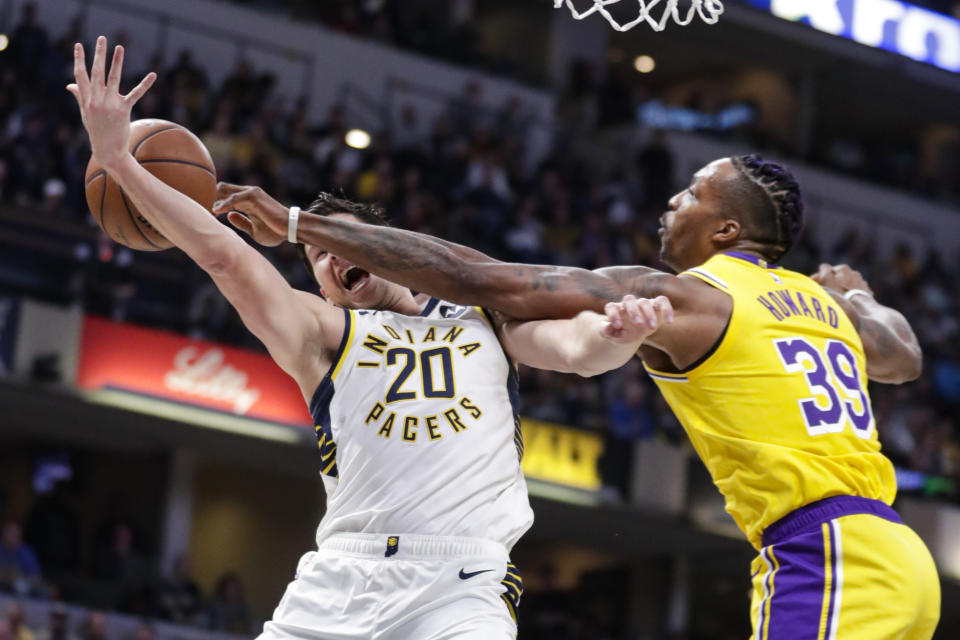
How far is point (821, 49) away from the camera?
24469 mm

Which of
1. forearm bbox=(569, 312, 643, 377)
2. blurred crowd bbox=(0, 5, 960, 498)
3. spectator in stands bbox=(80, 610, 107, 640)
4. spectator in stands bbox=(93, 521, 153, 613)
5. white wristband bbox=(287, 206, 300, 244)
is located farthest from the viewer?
blurred crowd bbox=(0, 5, 960, 498)

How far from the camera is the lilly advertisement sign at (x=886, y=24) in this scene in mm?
10711

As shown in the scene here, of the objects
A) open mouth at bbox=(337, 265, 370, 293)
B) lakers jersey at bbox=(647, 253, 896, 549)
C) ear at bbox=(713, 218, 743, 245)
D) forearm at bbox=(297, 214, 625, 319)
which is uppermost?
ear at bbox=(713, 218, 743, 245)

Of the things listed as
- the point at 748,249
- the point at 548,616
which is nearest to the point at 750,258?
the point at 748,249

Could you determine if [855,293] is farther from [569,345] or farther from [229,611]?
[229,611]

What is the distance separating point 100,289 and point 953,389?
12.7 m

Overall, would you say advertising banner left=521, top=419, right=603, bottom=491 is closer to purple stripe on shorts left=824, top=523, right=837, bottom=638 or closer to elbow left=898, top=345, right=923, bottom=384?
elbow left=898, top=345, right=923, bottom=384

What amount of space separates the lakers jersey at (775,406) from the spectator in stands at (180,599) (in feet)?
31.3

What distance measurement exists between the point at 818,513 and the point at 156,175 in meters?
2.53

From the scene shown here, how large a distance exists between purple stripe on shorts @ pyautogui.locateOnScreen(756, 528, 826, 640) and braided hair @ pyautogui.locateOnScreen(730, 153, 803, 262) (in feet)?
3.45

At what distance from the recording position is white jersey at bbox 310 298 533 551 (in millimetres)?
4535

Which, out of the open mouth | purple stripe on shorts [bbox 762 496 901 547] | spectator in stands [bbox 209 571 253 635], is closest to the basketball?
the open mouth

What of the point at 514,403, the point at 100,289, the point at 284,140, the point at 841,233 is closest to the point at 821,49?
the point at 841,233

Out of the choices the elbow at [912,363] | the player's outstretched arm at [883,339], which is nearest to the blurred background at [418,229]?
the player's outstretched arm at [883,339]
